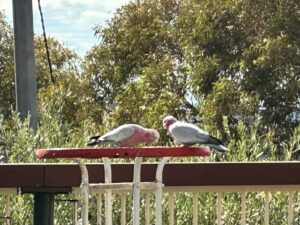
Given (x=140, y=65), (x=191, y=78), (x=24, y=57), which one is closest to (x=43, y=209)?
(x=24, y=57)

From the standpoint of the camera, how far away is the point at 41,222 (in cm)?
391

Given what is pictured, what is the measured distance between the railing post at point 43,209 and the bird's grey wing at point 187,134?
85cm

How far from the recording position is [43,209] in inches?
154

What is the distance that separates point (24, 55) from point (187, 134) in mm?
3711

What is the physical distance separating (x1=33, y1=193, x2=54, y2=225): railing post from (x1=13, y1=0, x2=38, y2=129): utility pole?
2792mm

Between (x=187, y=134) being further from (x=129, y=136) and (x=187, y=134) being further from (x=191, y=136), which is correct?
(x=129, y=136)

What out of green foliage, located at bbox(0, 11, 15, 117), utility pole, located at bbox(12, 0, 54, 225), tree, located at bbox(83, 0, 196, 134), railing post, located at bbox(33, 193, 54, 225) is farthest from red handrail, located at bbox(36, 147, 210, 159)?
green foliage, located at bbox(0, 11, 15, 117)

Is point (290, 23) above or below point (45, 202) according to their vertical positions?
above

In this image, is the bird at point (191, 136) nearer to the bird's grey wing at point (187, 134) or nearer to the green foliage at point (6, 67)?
the bird's grey wing at point (187, 134)

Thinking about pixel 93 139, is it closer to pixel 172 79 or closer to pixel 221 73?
pixel 221 73

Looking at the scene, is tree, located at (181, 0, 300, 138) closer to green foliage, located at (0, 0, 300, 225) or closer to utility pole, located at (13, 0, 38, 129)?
green foliage, located at (0, 0, 300, 225)

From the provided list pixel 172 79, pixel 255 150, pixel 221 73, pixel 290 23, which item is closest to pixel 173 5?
pixel 172 79

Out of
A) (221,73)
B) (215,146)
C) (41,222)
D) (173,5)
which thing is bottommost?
(41,222)

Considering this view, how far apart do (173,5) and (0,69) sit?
16.3ft
